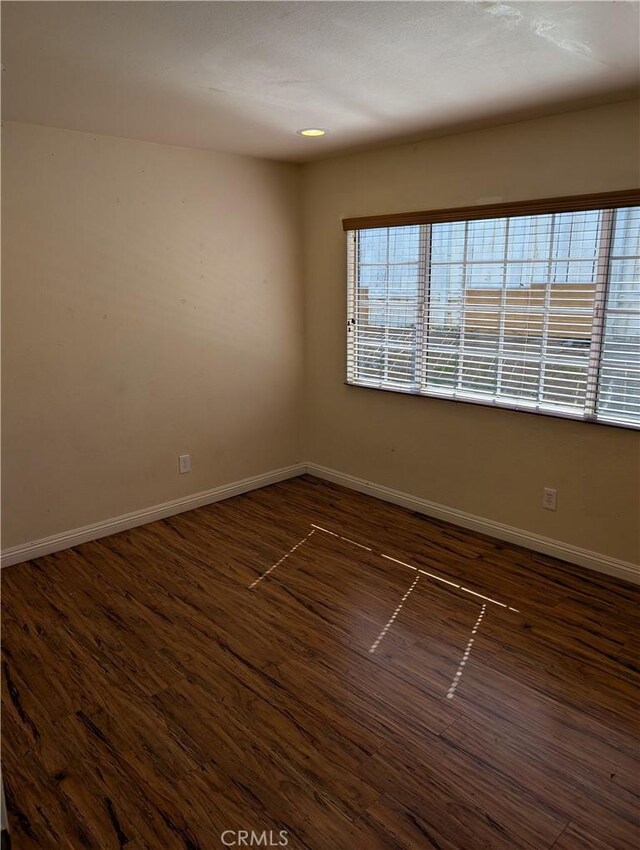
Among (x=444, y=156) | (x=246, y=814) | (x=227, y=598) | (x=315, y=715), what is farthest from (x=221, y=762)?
(x=444, y=156)

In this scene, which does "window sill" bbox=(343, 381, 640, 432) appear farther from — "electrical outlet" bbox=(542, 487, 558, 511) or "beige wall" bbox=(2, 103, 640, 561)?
"electrical outlet" bbox=(542, 487, 558, 511)

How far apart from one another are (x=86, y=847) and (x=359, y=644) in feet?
4.14

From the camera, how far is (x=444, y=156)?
3449 millimetres

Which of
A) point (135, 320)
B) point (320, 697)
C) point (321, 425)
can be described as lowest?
point (320, 697)

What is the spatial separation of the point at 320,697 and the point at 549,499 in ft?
5.79

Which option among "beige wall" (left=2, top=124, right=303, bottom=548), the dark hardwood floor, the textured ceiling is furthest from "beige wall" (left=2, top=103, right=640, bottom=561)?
the dark hardwood floor

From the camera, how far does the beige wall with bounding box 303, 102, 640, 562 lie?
9.77ft

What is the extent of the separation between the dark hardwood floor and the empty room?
1cm

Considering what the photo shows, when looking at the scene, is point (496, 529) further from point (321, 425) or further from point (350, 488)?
point (321, 425)

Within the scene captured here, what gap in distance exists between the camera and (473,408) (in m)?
3.59

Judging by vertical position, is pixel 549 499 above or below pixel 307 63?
below

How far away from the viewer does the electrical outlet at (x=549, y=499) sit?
3312 mm

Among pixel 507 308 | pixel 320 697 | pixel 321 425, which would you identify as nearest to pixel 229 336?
pixel 321 425

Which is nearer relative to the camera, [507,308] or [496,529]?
[507,308]
